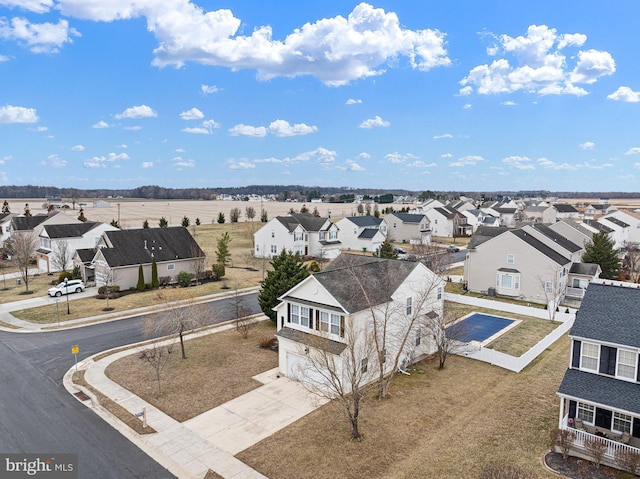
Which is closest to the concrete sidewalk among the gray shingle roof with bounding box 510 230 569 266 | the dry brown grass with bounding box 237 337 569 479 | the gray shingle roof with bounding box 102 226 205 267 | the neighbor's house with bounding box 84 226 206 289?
the dry brown grass with bounding box 237 337 569 479

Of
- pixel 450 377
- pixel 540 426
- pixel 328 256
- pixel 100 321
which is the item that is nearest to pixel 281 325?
pixel 450 377

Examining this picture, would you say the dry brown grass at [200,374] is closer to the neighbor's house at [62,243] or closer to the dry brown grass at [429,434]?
the dry brown grass at [429,434]

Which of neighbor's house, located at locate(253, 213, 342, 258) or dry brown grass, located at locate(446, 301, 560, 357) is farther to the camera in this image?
neighbor's house, located at locate(253, 213, 342, 258)

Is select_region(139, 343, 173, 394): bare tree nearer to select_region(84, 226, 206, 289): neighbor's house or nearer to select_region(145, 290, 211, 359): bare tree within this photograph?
select_region(145, 290, 211, 359): bare tree

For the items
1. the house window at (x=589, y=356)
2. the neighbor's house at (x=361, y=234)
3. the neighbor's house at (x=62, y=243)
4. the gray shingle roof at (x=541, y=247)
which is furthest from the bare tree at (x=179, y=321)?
the neighbor's house at (x=361, y=234)

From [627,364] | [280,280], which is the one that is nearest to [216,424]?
[280,280]

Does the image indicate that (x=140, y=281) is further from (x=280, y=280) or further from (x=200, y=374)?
(x=200, y=374)
